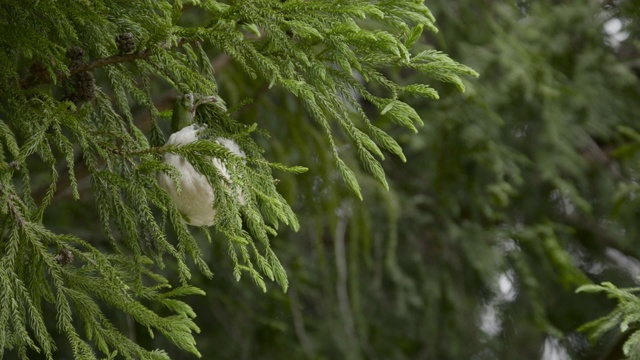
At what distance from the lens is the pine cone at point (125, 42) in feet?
4.22

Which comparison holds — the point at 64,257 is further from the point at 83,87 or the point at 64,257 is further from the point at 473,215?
the point at 473,215

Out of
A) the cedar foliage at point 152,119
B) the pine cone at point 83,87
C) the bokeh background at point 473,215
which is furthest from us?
the bokeh background at point 473,215

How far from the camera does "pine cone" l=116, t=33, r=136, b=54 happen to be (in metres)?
1.29

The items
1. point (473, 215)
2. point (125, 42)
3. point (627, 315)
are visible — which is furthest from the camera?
point (473, 215)

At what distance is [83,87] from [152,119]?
10cm

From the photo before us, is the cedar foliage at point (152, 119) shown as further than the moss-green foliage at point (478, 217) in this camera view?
No

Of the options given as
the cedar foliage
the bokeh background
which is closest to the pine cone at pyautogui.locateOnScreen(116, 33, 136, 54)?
the cedar foliage

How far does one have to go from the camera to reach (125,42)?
1.29 meters

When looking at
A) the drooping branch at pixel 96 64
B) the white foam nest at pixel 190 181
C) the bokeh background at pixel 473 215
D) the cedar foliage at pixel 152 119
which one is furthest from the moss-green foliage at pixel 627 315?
the bokeh background at pixel 473 215

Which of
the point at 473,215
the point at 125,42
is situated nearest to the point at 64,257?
the point at 125,42

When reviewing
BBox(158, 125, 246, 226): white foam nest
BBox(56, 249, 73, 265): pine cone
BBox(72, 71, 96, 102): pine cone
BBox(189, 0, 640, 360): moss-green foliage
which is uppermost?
BBox(72, 71, 96, 102): pine cone

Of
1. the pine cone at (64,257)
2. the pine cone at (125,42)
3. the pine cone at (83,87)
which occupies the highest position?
the pine cone at (125,42)

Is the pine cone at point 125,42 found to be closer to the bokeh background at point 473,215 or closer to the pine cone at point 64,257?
the pine cone at point 64,257

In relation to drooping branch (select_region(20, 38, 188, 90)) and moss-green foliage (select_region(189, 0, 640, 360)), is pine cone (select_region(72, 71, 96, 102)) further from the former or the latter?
moss-green foliage (select_region(189, 0, 640, 360))
